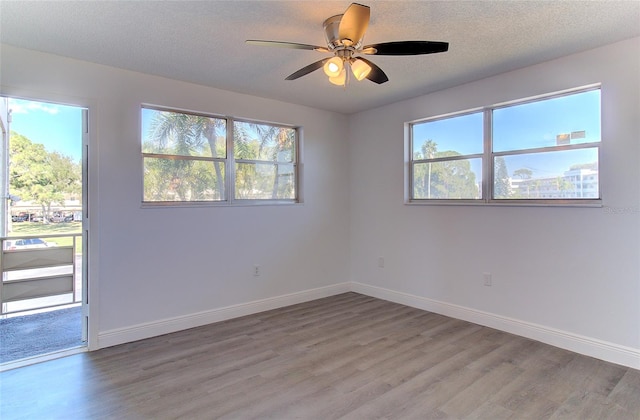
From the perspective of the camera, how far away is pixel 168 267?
→ 11.3ft

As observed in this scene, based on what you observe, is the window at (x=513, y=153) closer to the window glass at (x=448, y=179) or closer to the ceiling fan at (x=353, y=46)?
the window glass at (x=448, y=179)

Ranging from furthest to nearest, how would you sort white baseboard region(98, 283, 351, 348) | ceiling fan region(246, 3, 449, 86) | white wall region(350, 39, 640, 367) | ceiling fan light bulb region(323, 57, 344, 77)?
1. white baseboard region(98, 283, 351, 348)
2. white wall region(350, 39, 640, 367)
3. ceiling fan light bulb region(323, 57, 344, 77)
4. ceiling fan region(246, 3, 449, 86)

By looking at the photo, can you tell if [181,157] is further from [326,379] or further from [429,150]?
[429,150]

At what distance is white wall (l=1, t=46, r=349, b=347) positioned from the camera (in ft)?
9.84

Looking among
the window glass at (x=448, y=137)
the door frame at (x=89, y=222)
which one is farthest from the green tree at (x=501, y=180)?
the door frame at (x=89, y=222)

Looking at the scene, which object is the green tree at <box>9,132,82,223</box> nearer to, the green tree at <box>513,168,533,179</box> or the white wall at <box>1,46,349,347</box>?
the white wall at <box>1,46,349,347</box>

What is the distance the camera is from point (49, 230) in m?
4.24

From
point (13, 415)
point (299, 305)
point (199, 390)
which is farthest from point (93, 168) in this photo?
point (299, 305)

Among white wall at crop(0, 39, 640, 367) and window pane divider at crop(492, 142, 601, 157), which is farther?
window pane divider at crop(492, 142, 601, 157)

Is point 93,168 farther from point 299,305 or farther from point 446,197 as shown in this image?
point 446,197

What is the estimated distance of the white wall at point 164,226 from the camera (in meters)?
3.00

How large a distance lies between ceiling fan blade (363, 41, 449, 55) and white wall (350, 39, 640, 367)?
1717 millimetres

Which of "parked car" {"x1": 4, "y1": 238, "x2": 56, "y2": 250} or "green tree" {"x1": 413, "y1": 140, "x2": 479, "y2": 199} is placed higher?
"green tree" {"x1": 413, "y1": 140, "x2": 479, "y2": 199}

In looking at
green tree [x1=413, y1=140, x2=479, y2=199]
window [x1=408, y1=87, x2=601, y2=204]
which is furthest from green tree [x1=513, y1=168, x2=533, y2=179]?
green tree [x1=413, y1=140, x2=479, y2=199]
